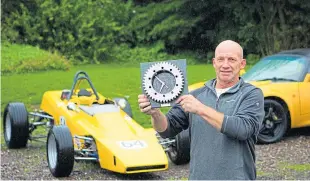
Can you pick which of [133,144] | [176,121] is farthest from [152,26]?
[176,121]

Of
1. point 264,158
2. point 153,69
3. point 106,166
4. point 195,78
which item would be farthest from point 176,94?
point 195,78

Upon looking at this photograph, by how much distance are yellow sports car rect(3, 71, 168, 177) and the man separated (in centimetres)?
484

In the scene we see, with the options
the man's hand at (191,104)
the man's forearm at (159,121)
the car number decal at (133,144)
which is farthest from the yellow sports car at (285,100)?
the man's hand at (191,104)

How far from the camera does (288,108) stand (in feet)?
39.8

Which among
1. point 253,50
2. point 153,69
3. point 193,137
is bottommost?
point 253,50

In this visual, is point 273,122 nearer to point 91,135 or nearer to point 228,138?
point 91,135

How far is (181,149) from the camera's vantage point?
1001 centimetres

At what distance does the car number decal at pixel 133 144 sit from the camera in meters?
9.45

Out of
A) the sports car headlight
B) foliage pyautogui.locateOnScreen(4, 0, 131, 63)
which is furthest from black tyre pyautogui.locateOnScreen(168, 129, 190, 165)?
foliage pyautogui.locateOnScreen(4, 0, 131, 63)

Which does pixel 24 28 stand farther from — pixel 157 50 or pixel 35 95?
pixel 35 95

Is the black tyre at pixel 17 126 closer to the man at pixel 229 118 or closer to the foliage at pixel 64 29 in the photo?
the man at pixel 229 118

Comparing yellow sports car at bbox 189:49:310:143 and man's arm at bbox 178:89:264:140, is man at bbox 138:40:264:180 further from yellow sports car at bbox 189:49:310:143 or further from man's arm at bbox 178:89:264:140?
yellow sports car at bbox 189:49:310:143

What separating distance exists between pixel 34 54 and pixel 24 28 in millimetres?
3938

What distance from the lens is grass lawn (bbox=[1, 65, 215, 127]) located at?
Answer: 1684 centimetres
